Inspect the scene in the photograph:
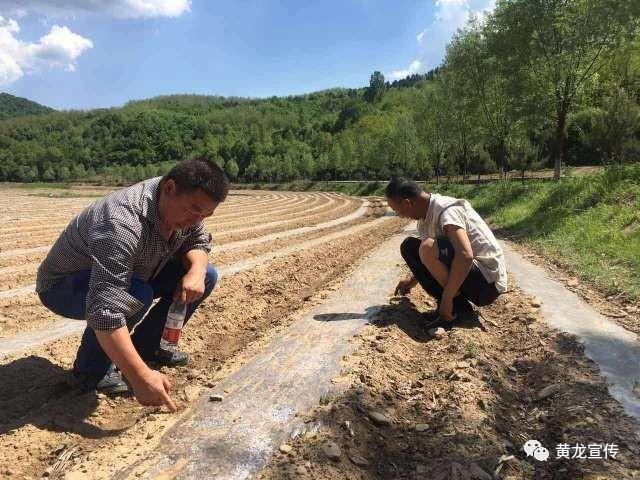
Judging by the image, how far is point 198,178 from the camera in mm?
2354

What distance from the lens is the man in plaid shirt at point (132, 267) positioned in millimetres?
2166

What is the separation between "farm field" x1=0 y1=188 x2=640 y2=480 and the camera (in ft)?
7.61

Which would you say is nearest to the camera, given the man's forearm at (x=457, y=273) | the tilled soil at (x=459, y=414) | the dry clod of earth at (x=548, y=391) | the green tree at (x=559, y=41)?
the tilled soil at (x=459, y=414)

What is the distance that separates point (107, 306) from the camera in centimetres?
215

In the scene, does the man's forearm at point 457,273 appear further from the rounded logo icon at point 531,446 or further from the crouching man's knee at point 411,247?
the rounded logo icon at point 531,446

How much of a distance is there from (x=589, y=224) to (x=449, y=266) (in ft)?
21.7

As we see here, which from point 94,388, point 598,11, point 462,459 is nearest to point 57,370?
point 94,388

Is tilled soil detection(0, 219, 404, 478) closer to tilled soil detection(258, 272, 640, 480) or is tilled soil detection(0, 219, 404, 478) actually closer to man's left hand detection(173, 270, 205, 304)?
man's left hand detection(173, 270, 205, 304)

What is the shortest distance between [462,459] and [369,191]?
138 ft

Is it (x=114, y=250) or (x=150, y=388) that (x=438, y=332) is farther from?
(x=114, y=250)

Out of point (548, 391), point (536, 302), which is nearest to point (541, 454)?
point (548, 391)

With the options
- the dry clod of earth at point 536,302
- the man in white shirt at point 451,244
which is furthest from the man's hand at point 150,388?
the dry clod of earth at point 536,302

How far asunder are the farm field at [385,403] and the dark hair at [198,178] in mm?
1323

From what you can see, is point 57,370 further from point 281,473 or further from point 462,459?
point 462,459
